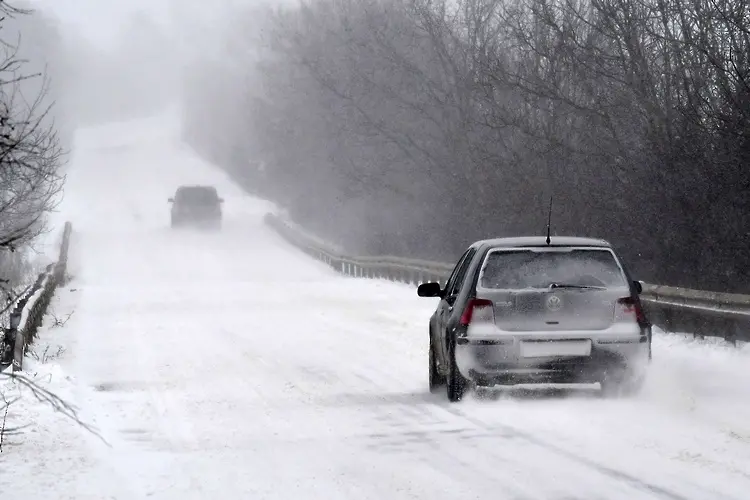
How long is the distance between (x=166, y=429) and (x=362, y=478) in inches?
112

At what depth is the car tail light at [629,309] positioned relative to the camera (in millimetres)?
10727

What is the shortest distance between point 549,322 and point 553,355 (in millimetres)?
293

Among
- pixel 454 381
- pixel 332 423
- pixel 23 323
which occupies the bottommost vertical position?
pixel 332 423

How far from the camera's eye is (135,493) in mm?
7148

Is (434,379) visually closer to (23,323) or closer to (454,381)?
(454,381)

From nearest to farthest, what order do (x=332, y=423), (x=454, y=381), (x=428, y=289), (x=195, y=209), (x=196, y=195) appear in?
1. (x=332, y=423)
2. (x=454, y=381)
3. (x=428, y=289)
4. (x=195, y=209)
5. (x=196, y=195)

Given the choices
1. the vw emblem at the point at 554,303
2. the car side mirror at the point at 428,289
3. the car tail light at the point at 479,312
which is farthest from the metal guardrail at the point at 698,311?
the car tail light at the point at 479,312

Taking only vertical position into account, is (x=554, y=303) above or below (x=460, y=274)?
below

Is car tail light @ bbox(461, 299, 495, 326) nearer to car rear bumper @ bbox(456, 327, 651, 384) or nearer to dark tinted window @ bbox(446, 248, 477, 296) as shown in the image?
car rear bumper @ bbox(456, 327, 651, 384)

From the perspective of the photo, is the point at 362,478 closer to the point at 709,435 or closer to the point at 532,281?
the point at 709,435

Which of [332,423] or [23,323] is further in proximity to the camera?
[23,323]

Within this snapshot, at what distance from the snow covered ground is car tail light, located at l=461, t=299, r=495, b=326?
2.43 ft

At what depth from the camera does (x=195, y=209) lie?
187 feet

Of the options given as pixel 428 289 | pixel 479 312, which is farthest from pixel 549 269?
pixel 428 289
